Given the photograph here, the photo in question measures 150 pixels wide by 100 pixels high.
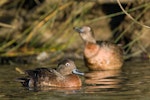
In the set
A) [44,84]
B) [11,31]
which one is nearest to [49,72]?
[44,84]

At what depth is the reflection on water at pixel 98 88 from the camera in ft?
27.5

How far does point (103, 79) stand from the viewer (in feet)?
33.4

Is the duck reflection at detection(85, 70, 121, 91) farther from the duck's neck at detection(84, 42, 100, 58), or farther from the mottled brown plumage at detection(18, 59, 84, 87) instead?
the duck's neck at detection(84, 42, 100, 58)

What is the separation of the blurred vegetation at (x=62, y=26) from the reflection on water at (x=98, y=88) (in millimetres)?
1497

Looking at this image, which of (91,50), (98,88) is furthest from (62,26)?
(98,88)

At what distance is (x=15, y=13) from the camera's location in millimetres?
15297

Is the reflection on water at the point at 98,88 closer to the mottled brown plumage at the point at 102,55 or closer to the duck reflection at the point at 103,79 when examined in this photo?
the duck reflection at the point at 103,79

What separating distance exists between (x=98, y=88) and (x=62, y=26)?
4.82 m

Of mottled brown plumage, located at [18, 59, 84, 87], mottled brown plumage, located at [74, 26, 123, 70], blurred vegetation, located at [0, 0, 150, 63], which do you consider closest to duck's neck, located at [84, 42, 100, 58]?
mottled brown plumage, located at [74, 26, 123, 70]

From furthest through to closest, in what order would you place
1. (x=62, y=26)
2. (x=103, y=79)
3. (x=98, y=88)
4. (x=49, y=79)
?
(x=62, y=26), (x=103, y=79), (x=49, y=79), (x=98, y=88)

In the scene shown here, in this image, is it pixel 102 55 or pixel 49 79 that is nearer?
pixel 49 79

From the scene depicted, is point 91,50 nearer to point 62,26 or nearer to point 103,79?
point 103,79

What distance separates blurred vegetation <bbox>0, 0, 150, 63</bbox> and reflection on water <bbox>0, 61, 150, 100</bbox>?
4.91 feet

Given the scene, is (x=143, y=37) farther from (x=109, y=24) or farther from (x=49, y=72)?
(x=49, y=72)
